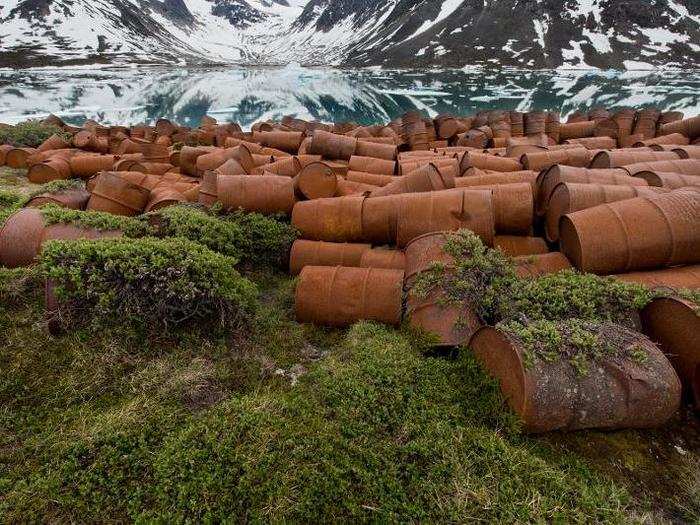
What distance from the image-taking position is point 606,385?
2750mm

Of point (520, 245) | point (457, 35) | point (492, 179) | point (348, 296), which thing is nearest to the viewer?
point (348, 296)

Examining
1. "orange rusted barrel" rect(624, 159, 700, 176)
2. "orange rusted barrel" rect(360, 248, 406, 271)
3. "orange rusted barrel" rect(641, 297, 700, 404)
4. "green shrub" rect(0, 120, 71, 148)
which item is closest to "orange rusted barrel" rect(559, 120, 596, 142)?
"orange rusted barrel" rect(624, 159, 700, 176)

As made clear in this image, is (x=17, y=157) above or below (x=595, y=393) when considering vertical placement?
A: below

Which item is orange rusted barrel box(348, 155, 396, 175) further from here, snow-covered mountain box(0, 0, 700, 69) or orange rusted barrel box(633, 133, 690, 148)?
snow-covered mountain box(0, 0, 700, 69)

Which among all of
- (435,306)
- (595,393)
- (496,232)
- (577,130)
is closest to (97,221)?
(435,306)

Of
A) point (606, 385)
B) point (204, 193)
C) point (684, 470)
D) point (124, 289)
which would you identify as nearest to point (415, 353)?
point (606, 385)

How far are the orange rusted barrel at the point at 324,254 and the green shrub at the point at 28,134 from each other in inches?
458

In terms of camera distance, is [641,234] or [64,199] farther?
[64,199]

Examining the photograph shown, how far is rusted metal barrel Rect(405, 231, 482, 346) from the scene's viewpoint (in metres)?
3.60

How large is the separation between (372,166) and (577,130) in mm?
7981

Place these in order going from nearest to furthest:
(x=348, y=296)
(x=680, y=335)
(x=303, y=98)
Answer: (x=680, y=335) → (x=348, y=296) → (x=303, y=98)

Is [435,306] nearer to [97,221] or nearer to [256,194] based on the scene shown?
→ [256,194]

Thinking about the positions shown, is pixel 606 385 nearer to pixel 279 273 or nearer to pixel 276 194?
pixel 279 273

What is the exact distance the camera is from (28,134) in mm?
13484
